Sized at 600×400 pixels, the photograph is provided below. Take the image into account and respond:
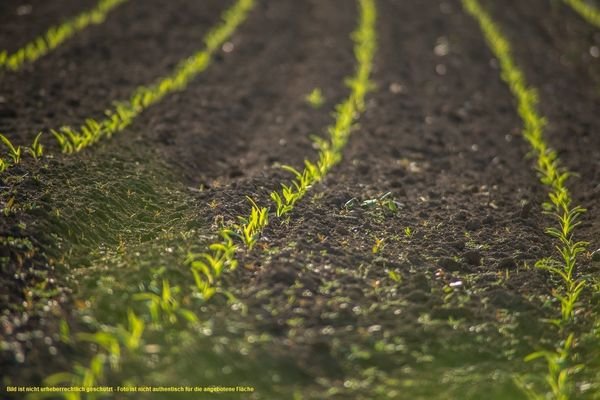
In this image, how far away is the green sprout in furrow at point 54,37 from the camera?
7.13 metres

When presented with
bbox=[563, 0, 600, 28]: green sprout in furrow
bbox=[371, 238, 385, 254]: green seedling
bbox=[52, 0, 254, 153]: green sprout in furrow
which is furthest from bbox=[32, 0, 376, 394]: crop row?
bbox=[563, 0, 600, 28]: green sprout in furrow

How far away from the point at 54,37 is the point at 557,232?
21.3 feet

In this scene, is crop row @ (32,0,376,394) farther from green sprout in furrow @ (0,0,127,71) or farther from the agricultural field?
green sprout in furrow @ (0,0,127,71)

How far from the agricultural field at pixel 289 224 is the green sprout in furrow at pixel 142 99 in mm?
38

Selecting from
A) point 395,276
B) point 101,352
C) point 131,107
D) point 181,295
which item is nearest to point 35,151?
point 131,107

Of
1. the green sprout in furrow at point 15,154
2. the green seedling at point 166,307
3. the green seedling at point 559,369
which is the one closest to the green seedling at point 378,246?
the green seedling at point 559,369

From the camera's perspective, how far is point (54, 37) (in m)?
8.09

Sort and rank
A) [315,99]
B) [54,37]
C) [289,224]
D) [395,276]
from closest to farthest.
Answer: [395,276], [289,224], [315,99], [54,37]

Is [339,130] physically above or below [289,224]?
below

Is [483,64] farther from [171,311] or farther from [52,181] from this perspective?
[171,311]

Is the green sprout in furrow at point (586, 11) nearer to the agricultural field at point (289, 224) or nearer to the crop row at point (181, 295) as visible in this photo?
the agricultural field at point (289, 224)


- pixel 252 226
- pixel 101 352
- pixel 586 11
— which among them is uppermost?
pixel 101 352

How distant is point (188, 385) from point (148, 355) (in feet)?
0.78

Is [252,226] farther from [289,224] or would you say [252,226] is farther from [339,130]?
[339,130]
